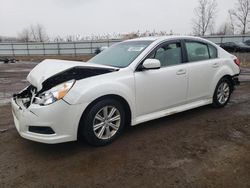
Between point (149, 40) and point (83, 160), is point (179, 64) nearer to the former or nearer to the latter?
point (149, 40)

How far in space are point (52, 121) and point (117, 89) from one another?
39.1 inches

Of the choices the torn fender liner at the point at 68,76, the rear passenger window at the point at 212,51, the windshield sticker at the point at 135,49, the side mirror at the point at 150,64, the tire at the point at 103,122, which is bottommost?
the tire at the point at 103,122

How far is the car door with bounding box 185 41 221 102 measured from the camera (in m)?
4.53

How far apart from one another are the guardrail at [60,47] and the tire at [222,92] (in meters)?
25.4

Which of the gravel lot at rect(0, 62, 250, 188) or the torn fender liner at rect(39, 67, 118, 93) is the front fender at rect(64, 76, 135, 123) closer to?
the torn fender liner at rect(39, 67, 118, 93)

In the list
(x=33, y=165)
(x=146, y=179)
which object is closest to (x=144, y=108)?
(x=146, y=179)

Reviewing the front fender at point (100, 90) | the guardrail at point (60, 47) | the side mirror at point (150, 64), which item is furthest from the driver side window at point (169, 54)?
the guardrail at point (60, 47)

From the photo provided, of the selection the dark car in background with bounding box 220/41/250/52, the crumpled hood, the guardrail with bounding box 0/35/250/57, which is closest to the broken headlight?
the crumpled hood

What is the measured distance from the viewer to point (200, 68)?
4.63m

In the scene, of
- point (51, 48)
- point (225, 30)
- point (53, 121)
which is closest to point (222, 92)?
point (53, 121)

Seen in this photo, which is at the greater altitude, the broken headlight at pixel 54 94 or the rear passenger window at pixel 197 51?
the rear passenger window at pixel 197 51

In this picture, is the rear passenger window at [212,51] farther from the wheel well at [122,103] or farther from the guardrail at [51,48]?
the guardrail at [51,48]

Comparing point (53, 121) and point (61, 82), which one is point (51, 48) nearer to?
point (61, 82)

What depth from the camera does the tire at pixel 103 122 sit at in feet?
10.9
